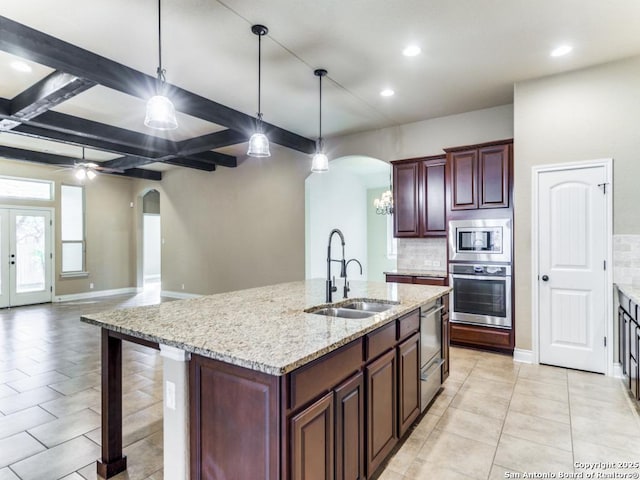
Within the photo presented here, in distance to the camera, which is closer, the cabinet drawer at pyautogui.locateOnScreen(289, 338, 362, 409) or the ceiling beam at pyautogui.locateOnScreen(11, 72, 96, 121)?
the cabinet drawer at pyautogui.locateOnScreen(289, 338, 362, 409)

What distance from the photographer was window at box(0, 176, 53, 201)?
7301 mm

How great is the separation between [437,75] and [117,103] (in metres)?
3.90

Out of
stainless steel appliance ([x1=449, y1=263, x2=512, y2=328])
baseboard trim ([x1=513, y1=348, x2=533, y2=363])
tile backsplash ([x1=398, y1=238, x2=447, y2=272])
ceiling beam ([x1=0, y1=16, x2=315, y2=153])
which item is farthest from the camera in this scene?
tile backsplash ([x1=398, y1=238, x2=447, y2=272])

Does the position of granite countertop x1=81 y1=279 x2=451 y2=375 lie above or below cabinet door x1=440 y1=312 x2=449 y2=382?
above

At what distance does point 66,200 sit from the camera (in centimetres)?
823

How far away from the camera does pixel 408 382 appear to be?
94.7 inches

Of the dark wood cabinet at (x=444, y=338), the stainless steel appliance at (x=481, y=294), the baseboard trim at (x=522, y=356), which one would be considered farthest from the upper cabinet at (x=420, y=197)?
the dark wood cabinet at (x=444, y=338)

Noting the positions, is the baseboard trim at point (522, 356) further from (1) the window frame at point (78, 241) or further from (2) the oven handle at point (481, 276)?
(1) the window frame at point (78, 241)

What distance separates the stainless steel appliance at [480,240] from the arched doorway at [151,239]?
8531 millimetres

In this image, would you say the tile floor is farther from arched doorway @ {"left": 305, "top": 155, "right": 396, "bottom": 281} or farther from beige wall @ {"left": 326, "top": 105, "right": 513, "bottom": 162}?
arched doorway @ {"left": 305, "top": 155, "right": 396, "bottom": 281}

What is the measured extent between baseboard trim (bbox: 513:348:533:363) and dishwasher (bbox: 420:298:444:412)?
143 cm

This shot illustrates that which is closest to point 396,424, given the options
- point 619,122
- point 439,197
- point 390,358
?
point 390,358

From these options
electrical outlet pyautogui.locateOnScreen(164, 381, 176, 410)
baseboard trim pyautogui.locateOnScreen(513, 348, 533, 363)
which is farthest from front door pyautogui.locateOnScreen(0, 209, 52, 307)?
baseboard trim pyautogui.locateOnScreen(513, 348, 533, 363)

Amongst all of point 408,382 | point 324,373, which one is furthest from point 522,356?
point 324,373
